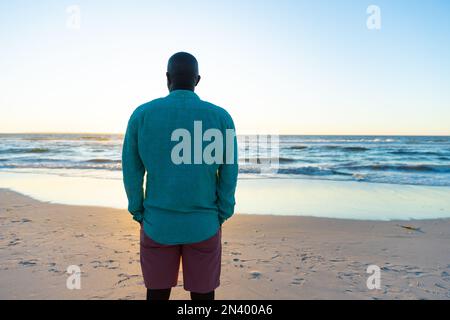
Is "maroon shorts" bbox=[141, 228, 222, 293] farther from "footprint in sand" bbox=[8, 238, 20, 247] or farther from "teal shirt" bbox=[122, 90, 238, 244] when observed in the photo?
"footprint in sand" bbox=[8, 238, 20, 247]

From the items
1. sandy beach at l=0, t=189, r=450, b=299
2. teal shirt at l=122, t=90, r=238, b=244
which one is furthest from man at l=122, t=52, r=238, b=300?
sandy beach at l=0, t=189, r=450, b=299

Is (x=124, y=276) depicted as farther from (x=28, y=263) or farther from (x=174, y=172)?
(x=174, y=172)

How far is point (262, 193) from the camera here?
362 inches

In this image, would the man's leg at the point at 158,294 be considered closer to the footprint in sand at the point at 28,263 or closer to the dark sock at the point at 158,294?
the dark sock at the point at 158,294

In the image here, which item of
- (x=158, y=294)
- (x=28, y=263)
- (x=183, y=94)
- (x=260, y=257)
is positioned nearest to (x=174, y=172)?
(x=183, y=94)

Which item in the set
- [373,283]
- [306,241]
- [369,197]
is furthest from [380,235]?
[369,197]

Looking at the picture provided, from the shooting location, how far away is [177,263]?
6.33ft

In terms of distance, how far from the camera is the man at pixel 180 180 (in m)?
1.75

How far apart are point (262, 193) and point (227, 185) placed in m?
7.38

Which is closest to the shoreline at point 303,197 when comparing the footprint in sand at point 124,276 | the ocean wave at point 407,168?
the footprint in sand at point 124,276

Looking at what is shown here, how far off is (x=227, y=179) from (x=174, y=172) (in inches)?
12.0

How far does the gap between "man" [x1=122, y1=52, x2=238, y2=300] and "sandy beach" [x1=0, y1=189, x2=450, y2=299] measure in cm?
140

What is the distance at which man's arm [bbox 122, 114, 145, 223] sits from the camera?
1829 millimetres

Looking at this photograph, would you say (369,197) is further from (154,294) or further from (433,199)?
(154,294)
